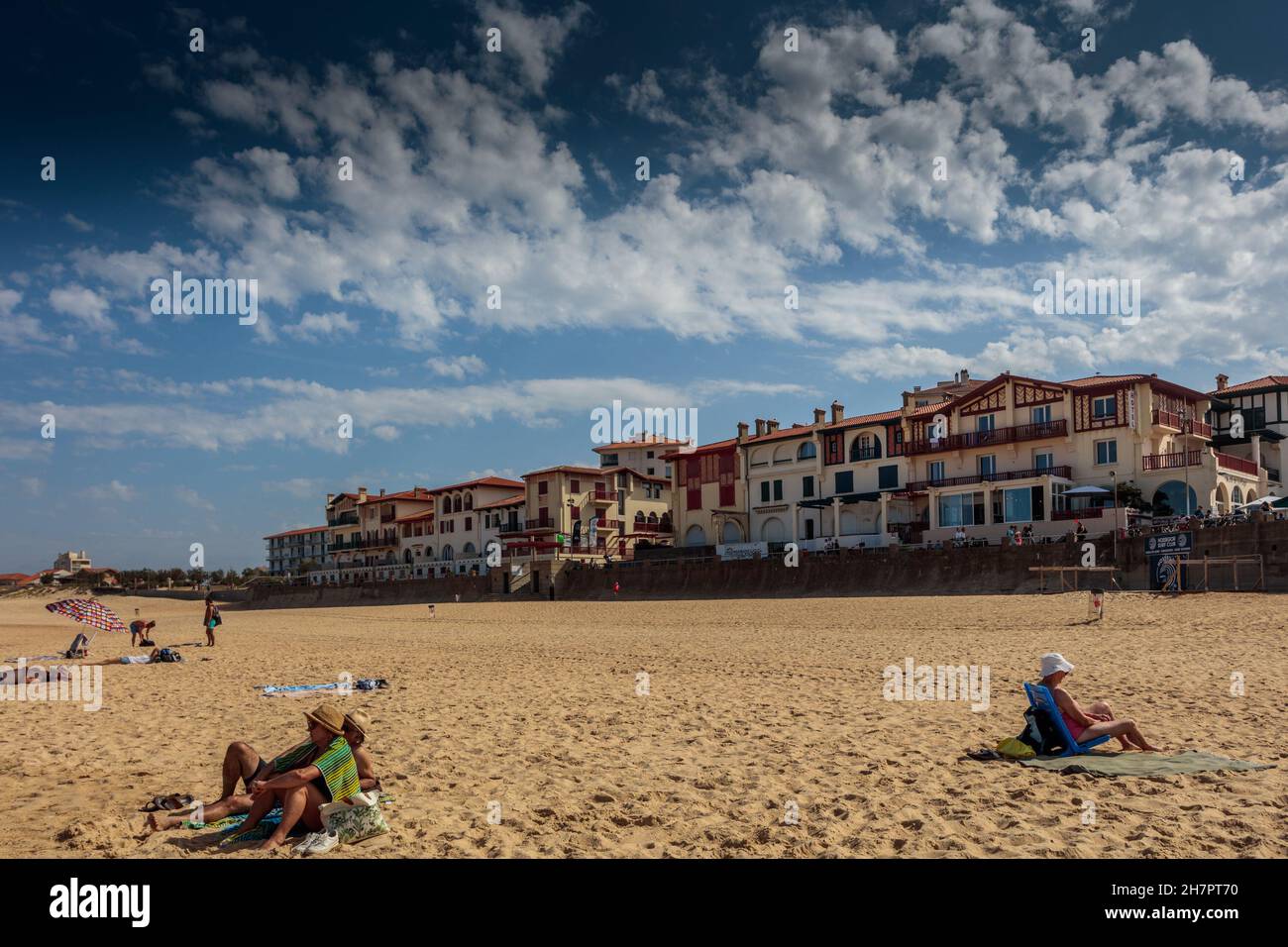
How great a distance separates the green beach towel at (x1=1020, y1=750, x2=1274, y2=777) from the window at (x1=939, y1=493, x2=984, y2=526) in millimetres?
35939

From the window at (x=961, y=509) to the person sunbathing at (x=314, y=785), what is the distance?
39.4 m

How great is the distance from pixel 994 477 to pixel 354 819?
3997 centimetres

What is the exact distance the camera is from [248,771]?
6238 mm

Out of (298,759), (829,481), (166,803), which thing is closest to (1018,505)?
(829,481)

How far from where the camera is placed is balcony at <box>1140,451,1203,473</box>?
117 feet

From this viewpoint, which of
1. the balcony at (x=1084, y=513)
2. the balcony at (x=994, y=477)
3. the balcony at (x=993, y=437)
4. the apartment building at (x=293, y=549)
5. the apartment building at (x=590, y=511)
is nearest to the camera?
the balcony at (x=1084, y=513)

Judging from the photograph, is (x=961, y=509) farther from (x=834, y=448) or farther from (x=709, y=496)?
(x=709, y=496)

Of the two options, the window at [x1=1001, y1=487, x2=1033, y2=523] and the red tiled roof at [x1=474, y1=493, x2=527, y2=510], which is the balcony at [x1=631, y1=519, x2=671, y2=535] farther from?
the window at [x1=1001, y1=487, x2=1033, y2=523]

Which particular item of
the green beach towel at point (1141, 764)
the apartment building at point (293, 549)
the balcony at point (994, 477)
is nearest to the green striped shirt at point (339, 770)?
the green beach towel at point (1141, 764)

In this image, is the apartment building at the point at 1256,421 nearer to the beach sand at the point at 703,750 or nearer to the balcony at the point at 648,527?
the beach sand at the point at 703,750

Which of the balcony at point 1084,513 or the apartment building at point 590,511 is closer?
the balcony at point 1084,513

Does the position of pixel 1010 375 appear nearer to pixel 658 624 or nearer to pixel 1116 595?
pixel 1116 595

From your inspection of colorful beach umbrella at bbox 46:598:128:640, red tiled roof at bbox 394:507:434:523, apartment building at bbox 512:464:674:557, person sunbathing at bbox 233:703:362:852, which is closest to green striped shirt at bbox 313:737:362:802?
person sunbathing at bbox 233:703:362:852

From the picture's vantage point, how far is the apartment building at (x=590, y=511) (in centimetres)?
6247
